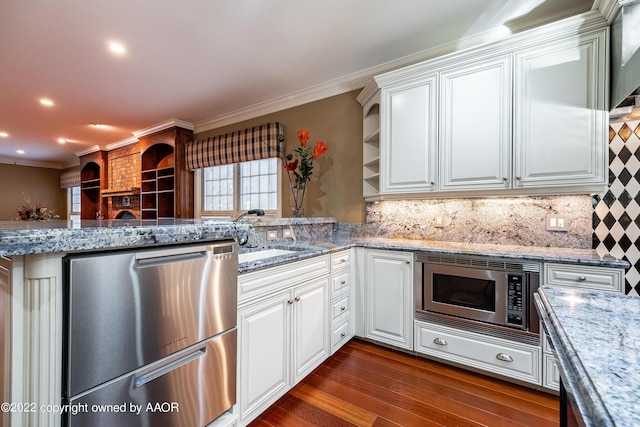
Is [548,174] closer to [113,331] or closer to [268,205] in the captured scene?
[113,331]

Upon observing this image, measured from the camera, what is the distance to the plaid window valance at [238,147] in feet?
11.9

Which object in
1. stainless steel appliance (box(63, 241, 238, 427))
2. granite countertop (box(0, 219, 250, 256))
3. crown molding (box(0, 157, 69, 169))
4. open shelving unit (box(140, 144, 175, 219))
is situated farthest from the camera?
crown molding (box(0, 157, 69, 169))

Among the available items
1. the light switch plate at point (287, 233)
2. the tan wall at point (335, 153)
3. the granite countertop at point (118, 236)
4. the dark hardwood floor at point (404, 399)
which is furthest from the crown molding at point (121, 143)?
the dark hardwood floor at point (404, 399)

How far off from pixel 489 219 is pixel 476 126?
80 centimetres

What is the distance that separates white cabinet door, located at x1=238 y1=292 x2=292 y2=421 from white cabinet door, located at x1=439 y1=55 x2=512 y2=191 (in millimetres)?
1635

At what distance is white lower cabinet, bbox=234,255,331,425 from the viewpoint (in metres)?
1.46

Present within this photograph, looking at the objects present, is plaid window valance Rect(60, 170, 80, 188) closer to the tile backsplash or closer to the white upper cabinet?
the tile backsplash

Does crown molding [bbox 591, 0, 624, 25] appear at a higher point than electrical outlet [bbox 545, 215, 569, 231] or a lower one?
higher

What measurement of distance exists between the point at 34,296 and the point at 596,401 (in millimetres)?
1246

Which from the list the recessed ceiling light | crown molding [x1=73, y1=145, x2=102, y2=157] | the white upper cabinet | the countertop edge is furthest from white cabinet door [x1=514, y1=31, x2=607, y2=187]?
crown molding [x1=73, y1=145, x2=102, y2=157]

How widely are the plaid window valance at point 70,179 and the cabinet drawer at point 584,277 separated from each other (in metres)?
9.41

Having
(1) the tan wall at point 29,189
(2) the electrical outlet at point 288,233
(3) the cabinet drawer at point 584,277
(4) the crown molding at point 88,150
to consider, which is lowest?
(3) the cabinet drawer at point 584,277

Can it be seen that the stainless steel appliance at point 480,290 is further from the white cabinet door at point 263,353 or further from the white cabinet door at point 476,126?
the white cabinet door at point 263,353

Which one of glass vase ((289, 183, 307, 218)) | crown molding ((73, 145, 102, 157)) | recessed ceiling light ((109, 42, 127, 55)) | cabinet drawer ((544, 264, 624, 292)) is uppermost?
recessed ceiling light ((109, 42, 127, 55))
